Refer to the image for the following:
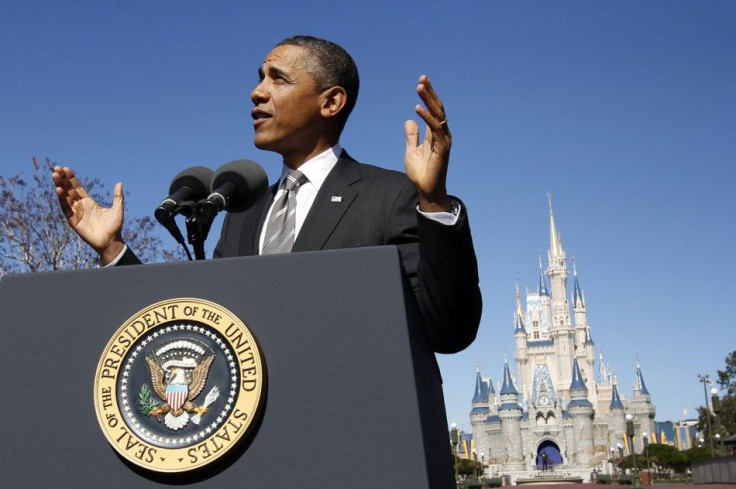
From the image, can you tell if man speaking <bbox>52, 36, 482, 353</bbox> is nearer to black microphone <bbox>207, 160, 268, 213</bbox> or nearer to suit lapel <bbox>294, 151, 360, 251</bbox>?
suit lapel <bbox>294, 151, 360, 251</bbox>

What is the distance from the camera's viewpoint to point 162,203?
2125 mm

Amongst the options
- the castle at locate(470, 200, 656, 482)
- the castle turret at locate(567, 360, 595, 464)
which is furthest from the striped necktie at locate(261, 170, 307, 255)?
the castle turret at locate(567, 360, 595, 464)

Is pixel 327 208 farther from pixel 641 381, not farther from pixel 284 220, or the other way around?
pixel 641 381

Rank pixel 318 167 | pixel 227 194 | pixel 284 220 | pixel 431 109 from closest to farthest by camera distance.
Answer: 1. pixel 431 109
2. pixel 227 194
3. pixel 284 220
4. pixel 318 167

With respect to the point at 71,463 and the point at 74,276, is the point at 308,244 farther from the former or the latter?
the point at 71,463

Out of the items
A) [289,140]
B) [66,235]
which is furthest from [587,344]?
[289,140]

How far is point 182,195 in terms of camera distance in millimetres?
2219

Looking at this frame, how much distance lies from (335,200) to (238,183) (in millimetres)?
277

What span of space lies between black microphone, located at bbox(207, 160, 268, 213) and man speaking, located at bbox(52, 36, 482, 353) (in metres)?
0.11

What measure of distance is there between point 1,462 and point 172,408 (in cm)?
38

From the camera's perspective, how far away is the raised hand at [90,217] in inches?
91.0

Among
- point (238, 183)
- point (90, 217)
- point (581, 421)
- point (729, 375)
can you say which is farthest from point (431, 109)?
point (581, 421)

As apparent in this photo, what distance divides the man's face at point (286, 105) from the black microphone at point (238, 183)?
150mm

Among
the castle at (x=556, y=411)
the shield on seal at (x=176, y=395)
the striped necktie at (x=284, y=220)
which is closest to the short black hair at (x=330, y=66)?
the striped necktie at (x=284, y=220)
